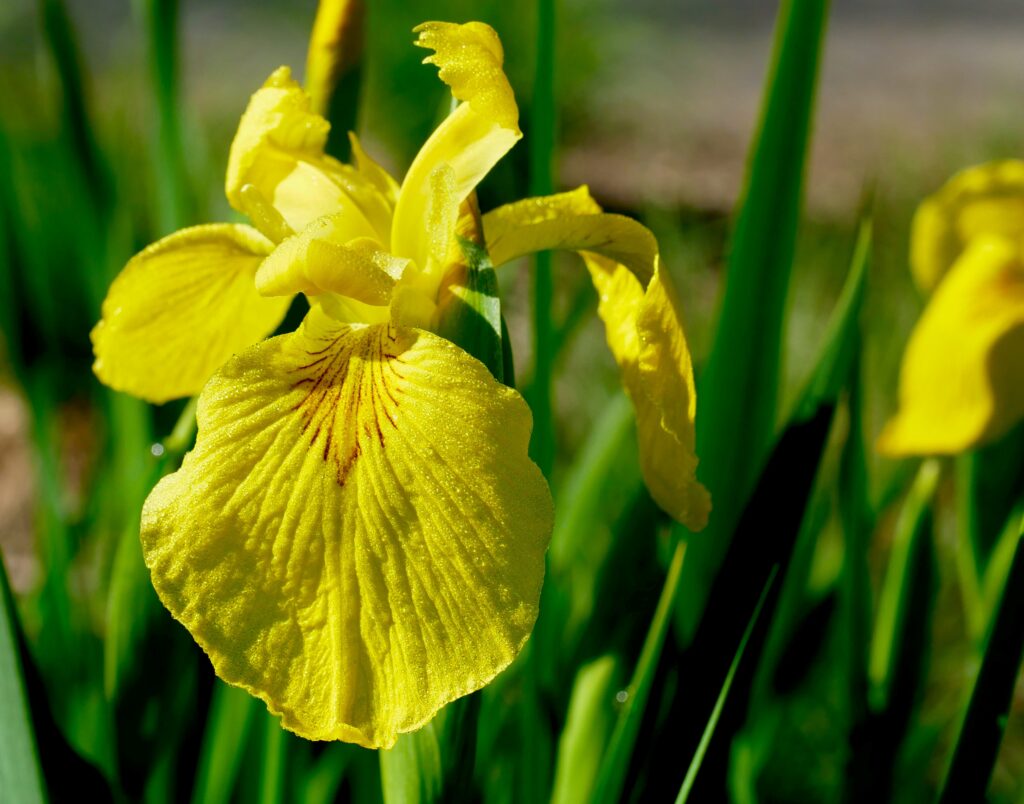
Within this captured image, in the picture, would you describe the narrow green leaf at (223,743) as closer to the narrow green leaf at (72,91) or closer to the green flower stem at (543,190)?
the green flower stem at (543,190)

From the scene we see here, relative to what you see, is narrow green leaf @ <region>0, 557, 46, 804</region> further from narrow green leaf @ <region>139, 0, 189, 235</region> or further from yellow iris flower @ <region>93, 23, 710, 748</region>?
narrow green leaf @ <region>139, 0, 189, 235</region>

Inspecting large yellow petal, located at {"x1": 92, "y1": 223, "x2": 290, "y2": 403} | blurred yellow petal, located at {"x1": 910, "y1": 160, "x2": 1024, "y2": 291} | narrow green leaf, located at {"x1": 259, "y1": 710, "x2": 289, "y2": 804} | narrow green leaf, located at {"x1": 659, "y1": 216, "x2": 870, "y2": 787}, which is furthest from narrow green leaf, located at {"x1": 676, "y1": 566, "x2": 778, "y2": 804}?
blurred yellow petal, located at {"x1": 910, "y1": 160, "x2": 1024, "y2": 291}

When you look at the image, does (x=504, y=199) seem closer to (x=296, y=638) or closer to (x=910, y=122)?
(x=296, y=638)

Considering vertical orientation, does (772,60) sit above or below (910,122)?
above

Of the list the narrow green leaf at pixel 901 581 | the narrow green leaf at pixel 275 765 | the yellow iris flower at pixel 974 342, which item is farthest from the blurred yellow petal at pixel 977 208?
the narrow green leaf at pixel 275 765

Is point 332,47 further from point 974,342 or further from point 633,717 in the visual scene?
point 974,342

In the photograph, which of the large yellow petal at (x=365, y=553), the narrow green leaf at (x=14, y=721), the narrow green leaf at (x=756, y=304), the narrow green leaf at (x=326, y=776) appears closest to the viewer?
the large yellow petal at (x=365, y=553)

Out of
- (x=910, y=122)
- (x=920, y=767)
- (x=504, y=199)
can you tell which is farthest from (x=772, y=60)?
(x=910, y=122)

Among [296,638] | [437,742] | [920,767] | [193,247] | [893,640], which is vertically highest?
[193,247]
